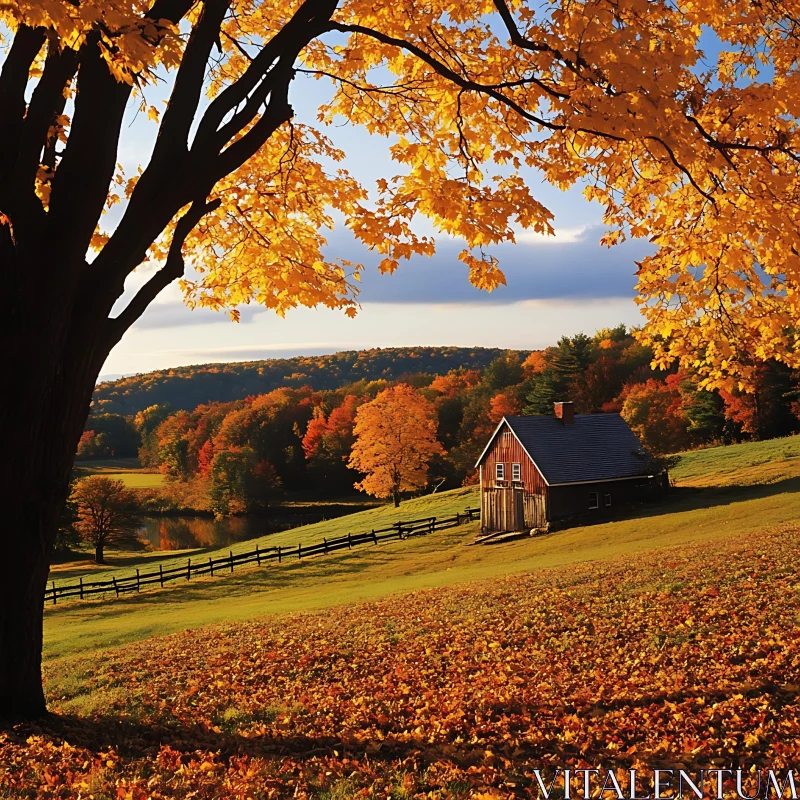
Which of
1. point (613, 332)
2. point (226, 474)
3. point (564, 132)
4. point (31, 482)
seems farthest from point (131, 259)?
point (613, 332)

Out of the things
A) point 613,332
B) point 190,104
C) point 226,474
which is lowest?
point 226,474

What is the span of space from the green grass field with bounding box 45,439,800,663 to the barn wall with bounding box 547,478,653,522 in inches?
65.3

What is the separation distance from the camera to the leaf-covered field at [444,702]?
4996 millimetres

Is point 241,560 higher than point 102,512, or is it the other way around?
point 102,512

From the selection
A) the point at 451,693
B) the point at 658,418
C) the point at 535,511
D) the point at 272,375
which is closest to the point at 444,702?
the point at 451,693

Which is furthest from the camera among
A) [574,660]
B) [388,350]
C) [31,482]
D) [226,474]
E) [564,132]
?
[388,350]

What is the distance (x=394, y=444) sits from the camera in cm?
5234

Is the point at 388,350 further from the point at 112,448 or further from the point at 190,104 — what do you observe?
the point at 190,104

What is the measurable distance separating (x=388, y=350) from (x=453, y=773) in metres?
177

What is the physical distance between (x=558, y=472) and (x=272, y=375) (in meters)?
145

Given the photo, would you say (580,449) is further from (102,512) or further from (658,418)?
(102,512)

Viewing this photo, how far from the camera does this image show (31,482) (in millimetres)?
5852

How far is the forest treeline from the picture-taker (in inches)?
2470

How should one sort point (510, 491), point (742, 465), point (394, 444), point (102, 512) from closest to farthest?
point (510, 491)
point (742, 465)
point (394, 444)
point (102, 512)
